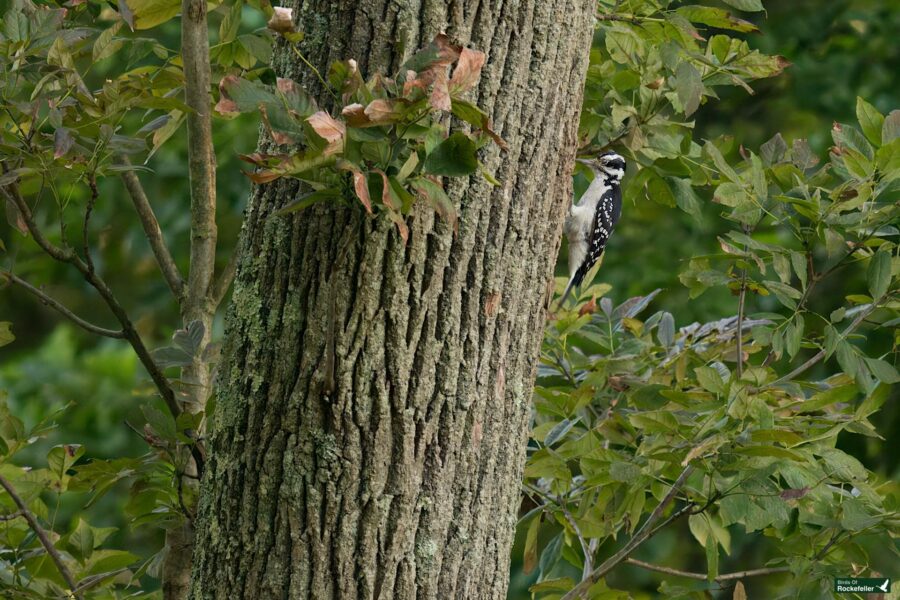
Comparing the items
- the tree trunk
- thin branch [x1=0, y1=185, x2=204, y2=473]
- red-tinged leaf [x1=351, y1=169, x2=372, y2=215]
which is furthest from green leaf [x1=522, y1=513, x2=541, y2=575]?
red-tinged leaf [x1=351, y1=169, x2=372, y2=215]

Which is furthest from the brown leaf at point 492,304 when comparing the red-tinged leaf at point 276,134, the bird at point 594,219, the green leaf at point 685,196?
the bird at point 594,219

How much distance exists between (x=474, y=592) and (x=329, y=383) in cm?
42

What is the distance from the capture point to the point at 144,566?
80.7 inches

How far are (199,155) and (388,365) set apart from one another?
29.3 inches

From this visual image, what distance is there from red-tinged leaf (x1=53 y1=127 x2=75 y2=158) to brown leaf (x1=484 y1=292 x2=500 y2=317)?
0.69 metres

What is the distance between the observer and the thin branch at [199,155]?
1.91m

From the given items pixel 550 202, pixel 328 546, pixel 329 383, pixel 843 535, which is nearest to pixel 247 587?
pixel 328 546

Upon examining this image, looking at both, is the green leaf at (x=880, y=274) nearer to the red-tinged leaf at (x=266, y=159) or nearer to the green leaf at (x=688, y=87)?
the green leaf at (x=688, y=87)

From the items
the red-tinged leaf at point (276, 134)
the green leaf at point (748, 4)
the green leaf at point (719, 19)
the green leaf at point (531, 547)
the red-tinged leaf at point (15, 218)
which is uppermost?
the green leaf at point (748, 4)

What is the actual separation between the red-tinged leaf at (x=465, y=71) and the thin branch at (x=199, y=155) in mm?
827

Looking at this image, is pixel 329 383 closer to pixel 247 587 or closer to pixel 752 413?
pixel 247 587

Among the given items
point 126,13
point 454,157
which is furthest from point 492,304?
point 126,13

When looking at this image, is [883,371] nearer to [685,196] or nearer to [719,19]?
[685,196]

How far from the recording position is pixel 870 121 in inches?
82.1
